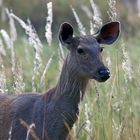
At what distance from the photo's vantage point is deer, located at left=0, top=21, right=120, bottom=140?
21.3 ft

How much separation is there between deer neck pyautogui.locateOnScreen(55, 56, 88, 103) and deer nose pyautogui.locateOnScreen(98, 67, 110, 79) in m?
0.29

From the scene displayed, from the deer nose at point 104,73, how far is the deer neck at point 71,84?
0.94 feet

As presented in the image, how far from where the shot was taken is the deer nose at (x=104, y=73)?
6223 mm

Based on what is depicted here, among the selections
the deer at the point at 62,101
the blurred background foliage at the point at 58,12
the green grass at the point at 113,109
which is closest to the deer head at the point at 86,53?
the deer at the point at 62,101

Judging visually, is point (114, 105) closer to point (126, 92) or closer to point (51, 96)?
point (126, 92)

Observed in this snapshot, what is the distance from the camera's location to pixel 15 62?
7805 millimetres

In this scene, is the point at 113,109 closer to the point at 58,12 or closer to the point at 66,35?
the point at 66,35

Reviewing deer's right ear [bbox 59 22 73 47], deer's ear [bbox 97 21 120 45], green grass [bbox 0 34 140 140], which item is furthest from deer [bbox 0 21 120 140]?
green grass [bbox 0 34 140 140]

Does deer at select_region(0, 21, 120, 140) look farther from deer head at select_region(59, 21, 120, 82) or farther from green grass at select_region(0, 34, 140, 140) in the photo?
green grass at select_region(0, 34, 140, 140)

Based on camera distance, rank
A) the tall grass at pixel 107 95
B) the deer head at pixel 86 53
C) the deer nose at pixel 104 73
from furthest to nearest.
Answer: the tall grass at pixel 107 95 < the deer head at pixel 86 53 < the deer nose at pixel 104 73

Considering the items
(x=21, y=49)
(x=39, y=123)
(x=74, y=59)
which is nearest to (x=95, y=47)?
(x=74, y=59)

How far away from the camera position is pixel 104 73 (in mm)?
6246

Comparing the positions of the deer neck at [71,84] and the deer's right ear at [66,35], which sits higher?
the deer's right ear at [66,35]

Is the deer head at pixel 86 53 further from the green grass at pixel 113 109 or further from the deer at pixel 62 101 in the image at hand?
the green grass at pixel 113 109
